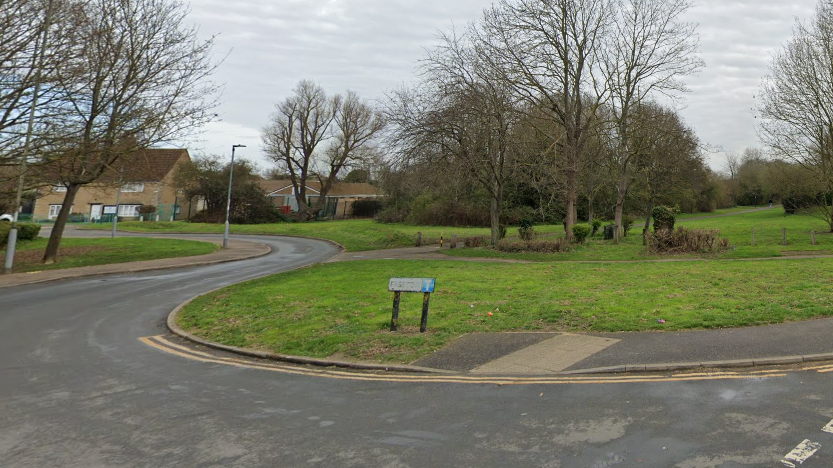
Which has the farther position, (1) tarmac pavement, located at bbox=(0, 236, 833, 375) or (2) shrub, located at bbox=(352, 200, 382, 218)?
(2) shrub, located at bbox=(352, 200, 382, 218)

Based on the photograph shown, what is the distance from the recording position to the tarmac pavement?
6598 mm

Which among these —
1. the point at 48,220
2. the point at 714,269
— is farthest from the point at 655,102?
the point at 48,220

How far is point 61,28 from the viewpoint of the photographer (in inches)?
613

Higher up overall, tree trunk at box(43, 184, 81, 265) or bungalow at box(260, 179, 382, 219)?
bungalow at box(260, 179, 382, 219)

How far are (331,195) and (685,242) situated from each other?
63243 millimetres

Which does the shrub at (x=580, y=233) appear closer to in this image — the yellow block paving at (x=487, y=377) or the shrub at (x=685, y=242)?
the shrub at (x=685, y=242)

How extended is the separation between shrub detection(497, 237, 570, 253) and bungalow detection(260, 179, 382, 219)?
49.2 meters

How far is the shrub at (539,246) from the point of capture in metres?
23.7

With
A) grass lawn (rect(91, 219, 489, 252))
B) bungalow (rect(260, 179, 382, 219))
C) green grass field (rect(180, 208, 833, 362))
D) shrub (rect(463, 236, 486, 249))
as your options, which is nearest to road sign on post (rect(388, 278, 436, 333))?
green grass field (rect(180, 208, 833, 362))

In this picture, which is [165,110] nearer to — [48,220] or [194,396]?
[194,396]

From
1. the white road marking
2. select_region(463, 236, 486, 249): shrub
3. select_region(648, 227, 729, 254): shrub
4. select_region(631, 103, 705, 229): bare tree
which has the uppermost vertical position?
select_region(631, 103, 705, 229): bare tree

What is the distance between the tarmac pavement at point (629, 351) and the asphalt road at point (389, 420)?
532 mm

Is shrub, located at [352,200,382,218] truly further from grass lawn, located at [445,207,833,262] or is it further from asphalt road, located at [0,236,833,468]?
asphalt road, located at [0,236,833,468]

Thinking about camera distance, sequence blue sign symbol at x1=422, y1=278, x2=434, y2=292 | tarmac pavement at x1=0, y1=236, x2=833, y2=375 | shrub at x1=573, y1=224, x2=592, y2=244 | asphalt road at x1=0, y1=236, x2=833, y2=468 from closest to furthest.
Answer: asphalt road at x1=0, y1=236, x2=833, y2=468 → tarmac pavement at x1=0, y1=236, x2=833, y2=375 → blue sign symbol at x1=422, y1=278, x2=434, y2=292 → shrub at x1=573, y1=224, x2=592, y2=244
